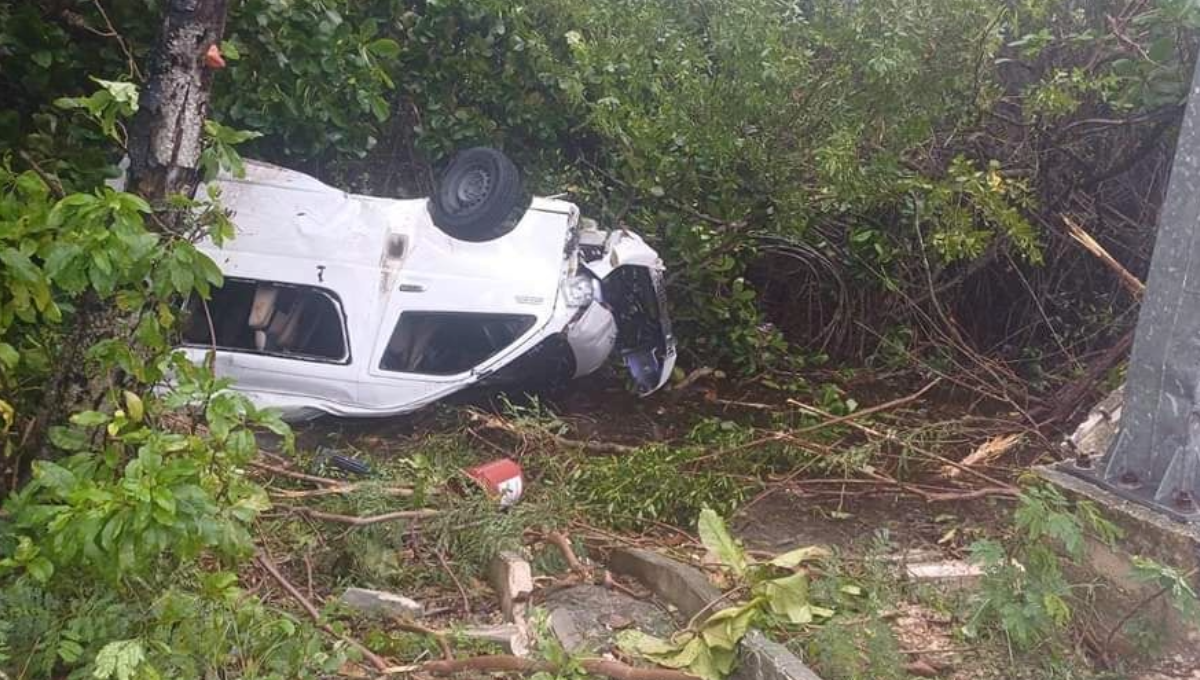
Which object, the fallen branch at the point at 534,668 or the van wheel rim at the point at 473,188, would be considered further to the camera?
the van wheel rim at the point at 473,188

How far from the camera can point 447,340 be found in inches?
235

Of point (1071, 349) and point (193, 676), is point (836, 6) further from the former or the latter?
point (193, 676)

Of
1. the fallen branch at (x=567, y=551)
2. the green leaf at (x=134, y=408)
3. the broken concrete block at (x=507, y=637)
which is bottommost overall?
the fallen branch at (x=567, y=551)

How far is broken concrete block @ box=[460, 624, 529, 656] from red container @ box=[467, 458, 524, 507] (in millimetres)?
950

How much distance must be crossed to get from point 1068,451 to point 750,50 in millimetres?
2783

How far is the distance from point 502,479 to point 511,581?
82 cm

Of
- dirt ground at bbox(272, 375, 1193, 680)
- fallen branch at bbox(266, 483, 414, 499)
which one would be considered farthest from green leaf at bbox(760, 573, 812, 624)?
fallen branch at bbox(266, 483, 414, 499)

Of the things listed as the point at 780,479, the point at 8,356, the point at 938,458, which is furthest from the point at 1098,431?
the point at 8,356

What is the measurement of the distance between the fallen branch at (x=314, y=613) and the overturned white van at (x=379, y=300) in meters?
1.94

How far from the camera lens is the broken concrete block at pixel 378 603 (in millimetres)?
3902

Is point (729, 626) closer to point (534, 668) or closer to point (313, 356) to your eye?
point (534, 668)

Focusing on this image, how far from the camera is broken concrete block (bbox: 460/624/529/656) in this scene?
371 centimetres

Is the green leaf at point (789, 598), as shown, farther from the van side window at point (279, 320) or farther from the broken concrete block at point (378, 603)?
the van side window at point (279, 320)

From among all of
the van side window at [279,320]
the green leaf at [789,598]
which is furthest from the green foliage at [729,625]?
the van side window at [279,320]
